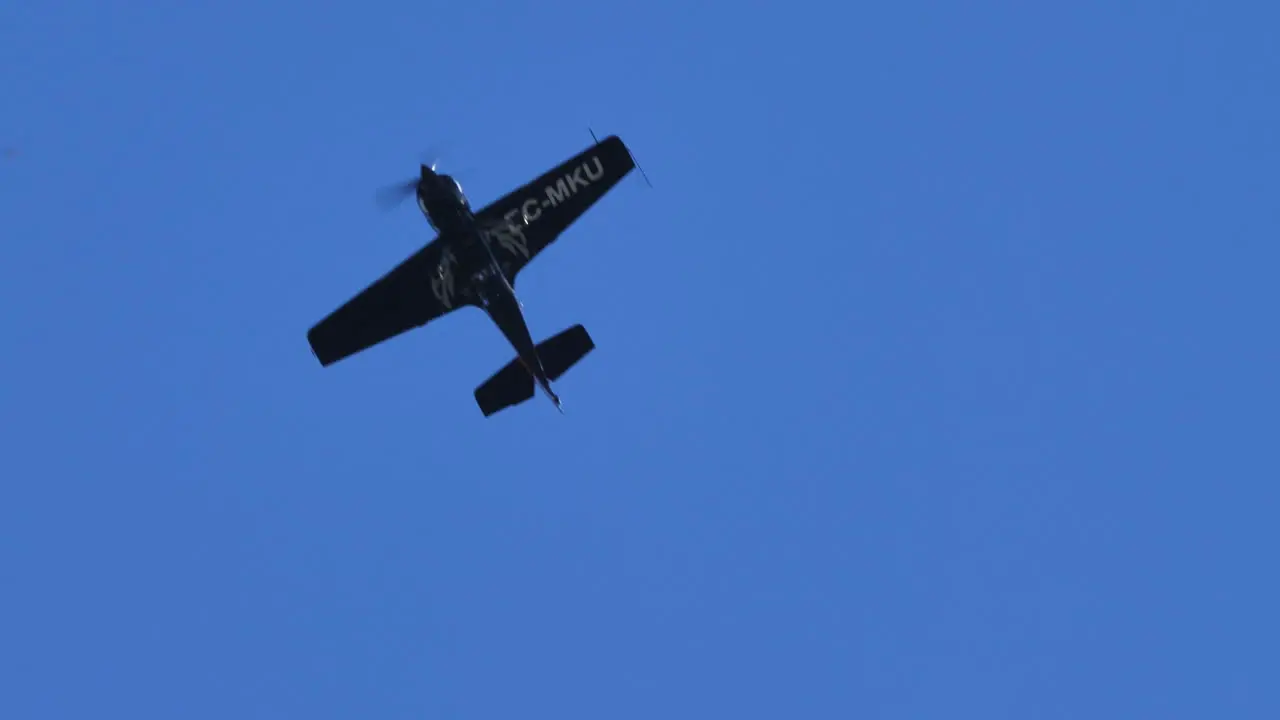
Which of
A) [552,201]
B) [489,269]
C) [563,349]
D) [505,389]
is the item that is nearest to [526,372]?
[505,389]

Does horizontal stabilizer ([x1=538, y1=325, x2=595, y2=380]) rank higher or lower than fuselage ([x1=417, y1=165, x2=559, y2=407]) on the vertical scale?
lower

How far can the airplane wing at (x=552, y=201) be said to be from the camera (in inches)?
1695

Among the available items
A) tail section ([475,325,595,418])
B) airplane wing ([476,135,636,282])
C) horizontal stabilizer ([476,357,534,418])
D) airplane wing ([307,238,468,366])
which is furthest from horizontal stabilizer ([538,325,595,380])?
airplane wing ([307,238,468,366])

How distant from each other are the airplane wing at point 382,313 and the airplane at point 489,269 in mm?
24

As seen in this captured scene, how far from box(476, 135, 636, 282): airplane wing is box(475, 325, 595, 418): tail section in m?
2.06

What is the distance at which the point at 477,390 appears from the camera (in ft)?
150

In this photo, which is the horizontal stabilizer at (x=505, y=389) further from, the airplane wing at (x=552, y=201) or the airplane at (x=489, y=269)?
the airplane wing at (x=552, y=201)

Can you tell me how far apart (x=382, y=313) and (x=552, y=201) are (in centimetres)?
486

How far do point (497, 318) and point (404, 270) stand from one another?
255 cm

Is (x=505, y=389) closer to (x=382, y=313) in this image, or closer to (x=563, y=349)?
(x=563, y=349)

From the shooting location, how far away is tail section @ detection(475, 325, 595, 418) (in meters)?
45.4

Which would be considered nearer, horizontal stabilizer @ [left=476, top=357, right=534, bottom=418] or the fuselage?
the fuselage

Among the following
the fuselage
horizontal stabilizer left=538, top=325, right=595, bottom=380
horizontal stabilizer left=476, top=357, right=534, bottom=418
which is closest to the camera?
the fuselage

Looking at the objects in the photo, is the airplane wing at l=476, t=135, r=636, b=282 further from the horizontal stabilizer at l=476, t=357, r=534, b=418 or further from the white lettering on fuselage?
A: the horizontal stabilizer at l=476, t=357, r=534, b=418
